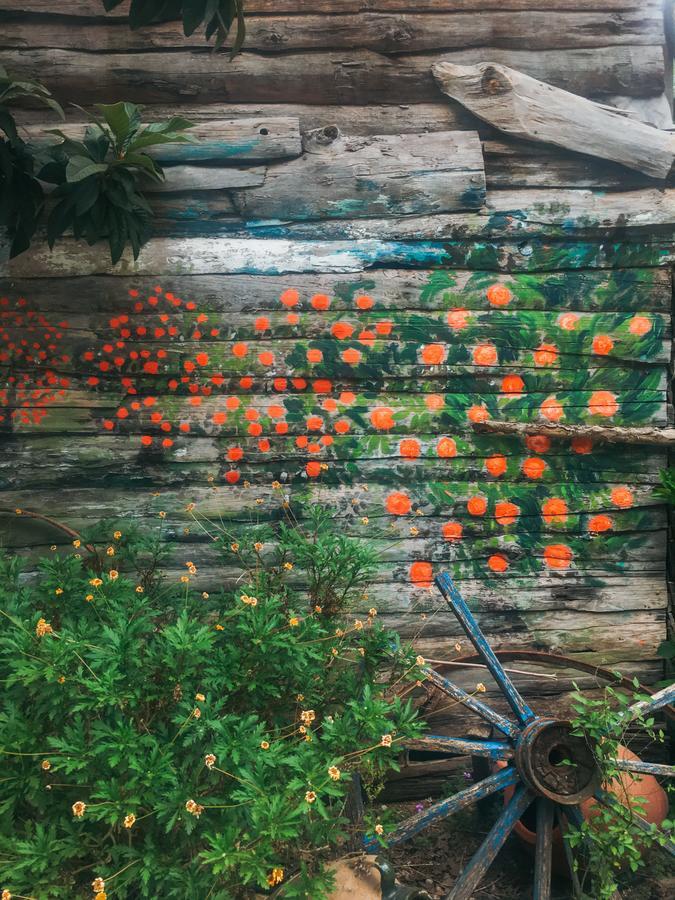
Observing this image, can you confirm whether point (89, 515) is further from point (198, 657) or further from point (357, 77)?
point (357, 77)

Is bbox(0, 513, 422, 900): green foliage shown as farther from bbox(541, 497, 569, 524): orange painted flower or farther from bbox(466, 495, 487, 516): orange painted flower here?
bbox(541, 497, 569, 524): orange painted flower

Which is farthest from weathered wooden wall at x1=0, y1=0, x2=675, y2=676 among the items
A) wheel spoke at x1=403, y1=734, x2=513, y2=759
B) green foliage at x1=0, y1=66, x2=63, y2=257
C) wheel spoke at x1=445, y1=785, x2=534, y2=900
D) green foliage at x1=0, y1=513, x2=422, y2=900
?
green foliage at x1=0, y1=513, x2=422, y2=900

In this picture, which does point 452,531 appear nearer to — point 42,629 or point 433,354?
point 433,354

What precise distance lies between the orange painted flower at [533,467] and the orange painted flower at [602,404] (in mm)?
345

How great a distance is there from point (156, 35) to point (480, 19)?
1.52 meters

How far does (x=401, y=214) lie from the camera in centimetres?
341

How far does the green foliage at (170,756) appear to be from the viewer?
1.78 m

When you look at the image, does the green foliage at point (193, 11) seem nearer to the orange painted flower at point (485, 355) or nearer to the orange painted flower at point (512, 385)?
the orange painted flower at point (485, 355)

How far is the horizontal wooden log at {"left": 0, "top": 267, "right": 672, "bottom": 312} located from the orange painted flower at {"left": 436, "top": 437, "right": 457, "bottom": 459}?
635mm

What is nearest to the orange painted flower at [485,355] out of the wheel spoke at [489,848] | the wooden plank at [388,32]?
the wooden plank at [388,32]

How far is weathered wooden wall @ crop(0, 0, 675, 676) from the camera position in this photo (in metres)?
3.37

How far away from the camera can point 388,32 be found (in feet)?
11.1

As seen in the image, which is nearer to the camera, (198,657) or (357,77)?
(198,657)

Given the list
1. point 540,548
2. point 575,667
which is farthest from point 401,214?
point 575,667
